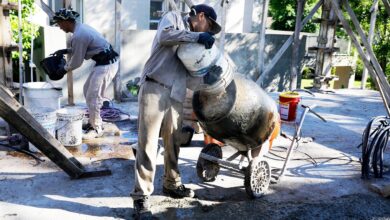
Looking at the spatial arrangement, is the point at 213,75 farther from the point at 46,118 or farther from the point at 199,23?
the point at 46,118

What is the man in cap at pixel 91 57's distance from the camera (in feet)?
18.2

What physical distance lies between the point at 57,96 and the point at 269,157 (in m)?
3.07

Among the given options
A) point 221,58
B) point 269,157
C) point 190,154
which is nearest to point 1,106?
point 221,58

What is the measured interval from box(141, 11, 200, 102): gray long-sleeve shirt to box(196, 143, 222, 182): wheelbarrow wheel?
1.10 meters

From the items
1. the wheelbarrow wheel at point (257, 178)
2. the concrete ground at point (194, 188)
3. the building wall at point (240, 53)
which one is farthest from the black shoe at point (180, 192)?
the building wall at point (240, 53)

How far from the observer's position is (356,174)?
16.6 feet

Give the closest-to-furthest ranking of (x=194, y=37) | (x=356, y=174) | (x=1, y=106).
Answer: (x=194, y=37) → (x=1, y=106) → (x=356, y=174)

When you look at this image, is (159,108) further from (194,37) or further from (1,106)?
(1,106)

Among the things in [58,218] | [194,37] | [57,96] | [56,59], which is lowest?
[58,218]

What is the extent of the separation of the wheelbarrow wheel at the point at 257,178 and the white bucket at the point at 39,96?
2981mm

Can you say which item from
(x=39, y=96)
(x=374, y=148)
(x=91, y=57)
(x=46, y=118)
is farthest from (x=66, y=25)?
(x=374, y=148)

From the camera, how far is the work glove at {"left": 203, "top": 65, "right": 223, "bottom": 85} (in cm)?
364

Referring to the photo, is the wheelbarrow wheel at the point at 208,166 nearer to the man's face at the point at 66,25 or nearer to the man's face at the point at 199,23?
the man's face at the point at 199,23

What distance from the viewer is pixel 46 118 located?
205 inches
